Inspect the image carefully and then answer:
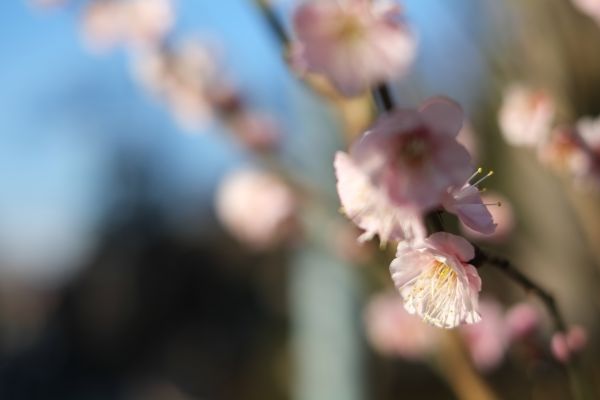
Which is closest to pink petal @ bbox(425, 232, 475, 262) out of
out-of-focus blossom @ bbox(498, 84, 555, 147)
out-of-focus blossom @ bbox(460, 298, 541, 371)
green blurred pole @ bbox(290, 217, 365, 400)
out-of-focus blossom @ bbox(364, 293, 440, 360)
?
out-of-focus blossom @ bbox(498, 84, 555, 147)

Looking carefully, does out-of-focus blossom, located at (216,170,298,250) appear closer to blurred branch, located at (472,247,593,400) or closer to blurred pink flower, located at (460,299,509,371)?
blurred pink flower, located at (460,299,509,371)

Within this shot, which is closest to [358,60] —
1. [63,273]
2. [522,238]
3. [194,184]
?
[522,238]

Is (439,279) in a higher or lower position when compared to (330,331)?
higher

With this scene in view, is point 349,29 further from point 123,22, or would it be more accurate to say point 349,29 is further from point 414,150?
point 123,22

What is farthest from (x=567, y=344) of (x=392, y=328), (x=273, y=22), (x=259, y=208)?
(x=259, y=208)

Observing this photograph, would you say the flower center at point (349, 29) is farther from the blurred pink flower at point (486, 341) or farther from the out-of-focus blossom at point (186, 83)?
the out-of-focus blossom at point (186, 83)

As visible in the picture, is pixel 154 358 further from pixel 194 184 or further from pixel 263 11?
pixel 263 11
